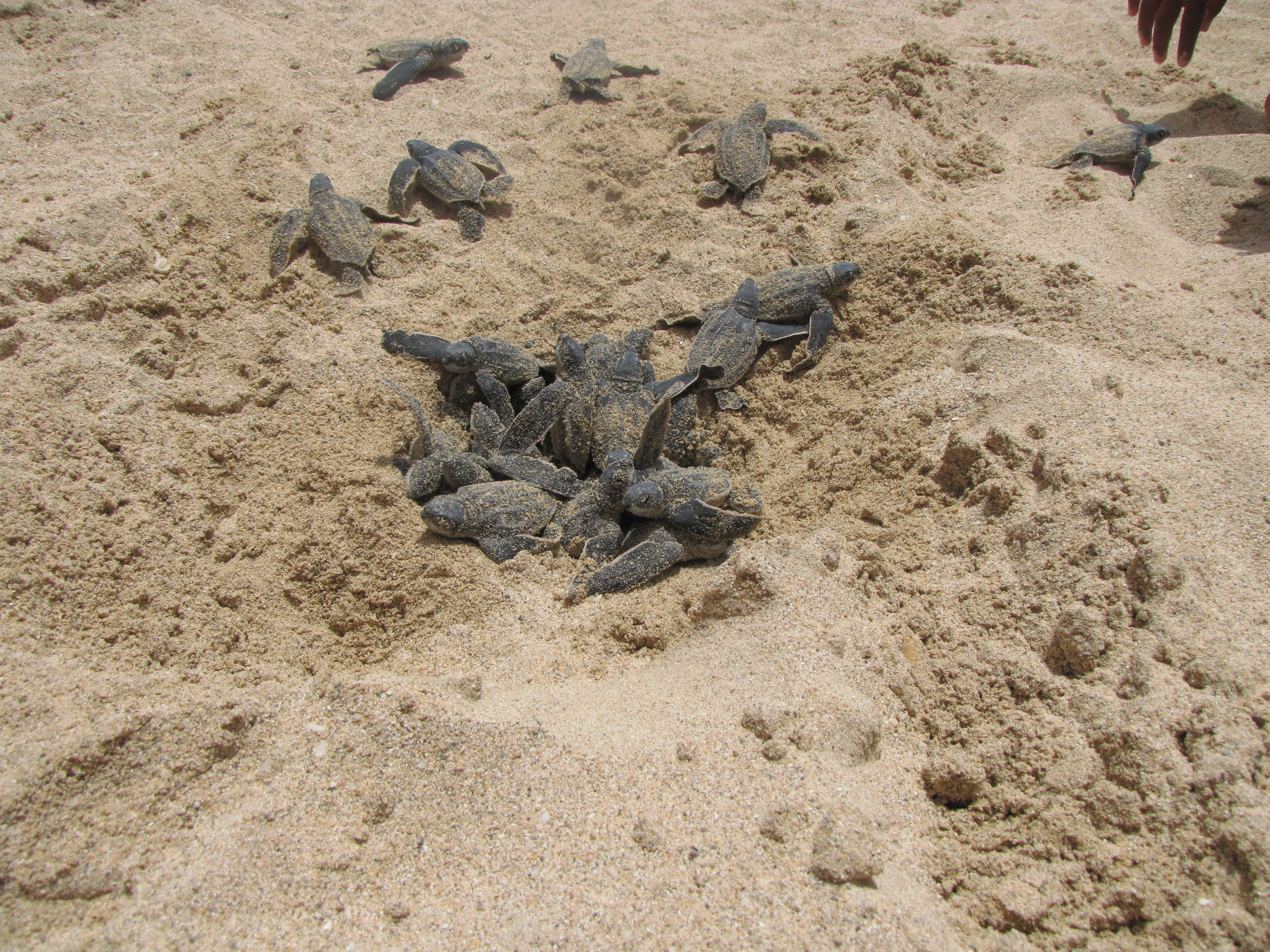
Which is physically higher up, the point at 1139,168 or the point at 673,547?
the point at 1139,168

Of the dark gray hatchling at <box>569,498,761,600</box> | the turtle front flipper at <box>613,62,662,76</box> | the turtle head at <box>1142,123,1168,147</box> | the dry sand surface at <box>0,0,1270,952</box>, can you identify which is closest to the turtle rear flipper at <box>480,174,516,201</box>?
the dry sand surface at <box>0,0,1270,952</box>

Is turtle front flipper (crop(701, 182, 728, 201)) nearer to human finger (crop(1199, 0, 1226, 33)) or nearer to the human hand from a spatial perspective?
the human hand

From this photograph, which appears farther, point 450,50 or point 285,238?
point 450,50

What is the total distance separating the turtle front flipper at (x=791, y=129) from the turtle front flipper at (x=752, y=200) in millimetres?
515

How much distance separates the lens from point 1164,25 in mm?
4219

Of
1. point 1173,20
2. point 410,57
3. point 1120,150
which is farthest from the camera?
point 410,57

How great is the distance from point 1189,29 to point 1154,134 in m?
0.72

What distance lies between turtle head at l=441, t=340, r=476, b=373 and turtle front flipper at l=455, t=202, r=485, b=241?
44.1 inches

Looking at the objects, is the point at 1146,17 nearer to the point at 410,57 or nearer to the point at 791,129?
the point at 791,129

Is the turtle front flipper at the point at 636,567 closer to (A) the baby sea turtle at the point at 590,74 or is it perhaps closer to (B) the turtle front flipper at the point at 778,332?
(B) the turtle front flipper at the point at 778,332

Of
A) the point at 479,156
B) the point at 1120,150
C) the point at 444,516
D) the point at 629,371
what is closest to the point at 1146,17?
the point at 1120,150

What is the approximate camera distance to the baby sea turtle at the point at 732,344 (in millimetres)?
3195

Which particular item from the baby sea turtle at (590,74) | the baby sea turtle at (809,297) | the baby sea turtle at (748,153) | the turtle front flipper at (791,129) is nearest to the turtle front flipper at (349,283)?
the baby sea turtle at (809,297)

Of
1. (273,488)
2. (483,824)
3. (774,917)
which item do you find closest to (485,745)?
(483,824)
